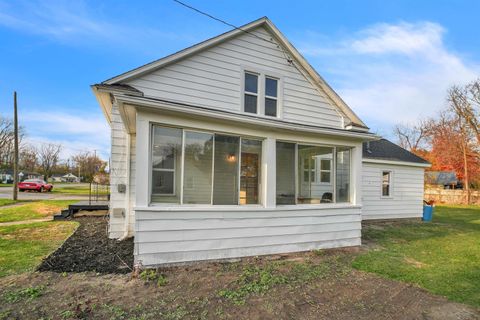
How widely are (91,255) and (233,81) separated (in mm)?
5429

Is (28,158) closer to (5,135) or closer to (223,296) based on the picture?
(5,135)

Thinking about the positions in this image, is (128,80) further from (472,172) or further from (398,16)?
(472,172)

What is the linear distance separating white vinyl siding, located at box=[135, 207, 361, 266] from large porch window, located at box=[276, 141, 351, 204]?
14.5 inches

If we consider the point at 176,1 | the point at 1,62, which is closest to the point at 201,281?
the point at 176,1

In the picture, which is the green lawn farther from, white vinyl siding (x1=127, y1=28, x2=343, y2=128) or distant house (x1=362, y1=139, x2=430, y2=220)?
white vinyl siding (x1=127, y1=28, x2=343, y2=128)

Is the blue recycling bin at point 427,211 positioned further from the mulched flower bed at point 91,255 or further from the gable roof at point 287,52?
the mulched flower bed at point 91,255

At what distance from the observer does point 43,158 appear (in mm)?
69250

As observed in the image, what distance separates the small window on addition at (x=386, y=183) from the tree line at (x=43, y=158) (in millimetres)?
43911

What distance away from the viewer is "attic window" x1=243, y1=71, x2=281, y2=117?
7504mm

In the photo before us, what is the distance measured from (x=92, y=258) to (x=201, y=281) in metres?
2.77

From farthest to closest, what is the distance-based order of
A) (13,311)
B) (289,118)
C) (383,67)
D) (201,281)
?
1. (383,67)
2. (289,118)
3. (201,281)
4. (13,311)

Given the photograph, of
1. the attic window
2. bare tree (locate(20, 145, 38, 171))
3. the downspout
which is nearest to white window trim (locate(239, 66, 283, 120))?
the attic window

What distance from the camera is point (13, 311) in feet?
11.2

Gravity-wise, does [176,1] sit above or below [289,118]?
above
